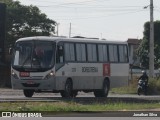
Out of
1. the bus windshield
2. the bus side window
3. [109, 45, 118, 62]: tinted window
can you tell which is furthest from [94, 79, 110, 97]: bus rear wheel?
the bus windshield

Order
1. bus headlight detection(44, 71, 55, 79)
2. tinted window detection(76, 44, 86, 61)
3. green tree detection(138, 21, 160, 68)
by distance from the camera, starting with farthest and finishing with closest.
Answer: green tree detection(138, 21, 160, 68) < tinted window detection(76, 44, 86, 61) < bus headlight detection(44, 71, 55, 79)

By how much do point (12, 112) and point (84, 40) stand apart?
15.9 meters

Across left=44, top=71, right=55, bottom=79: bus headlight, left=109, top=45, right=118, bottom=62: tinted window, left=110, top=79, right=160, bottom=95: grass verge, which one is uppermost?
left=109, top=45, right=118, bottom=62: tinted window

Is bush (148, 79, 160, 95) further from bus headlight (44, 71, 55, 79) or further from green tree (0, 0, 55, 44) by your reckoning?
green tree (0, 0, 55, 44)

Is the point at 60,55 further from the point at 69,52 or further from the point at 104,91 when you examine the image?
the point at 104,91

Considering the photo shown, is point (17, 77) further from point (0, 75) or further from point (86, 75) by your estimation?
point (0, 75)

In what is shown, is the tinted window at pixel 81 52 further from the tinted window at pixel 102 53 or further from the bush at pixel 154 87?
the bush at pixel 154 87

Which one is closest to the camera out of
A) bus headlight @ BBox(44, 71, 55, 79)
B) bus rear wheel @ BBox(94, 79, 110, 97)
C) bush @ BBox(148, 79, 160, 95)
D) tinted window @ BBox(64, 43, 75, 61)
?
bus headlight @ BBox(44, 71, 55, 79)

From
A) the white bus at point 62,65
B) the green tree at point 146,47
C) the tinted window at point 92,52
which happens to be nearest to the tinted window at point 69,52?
the white bus at point 62,65

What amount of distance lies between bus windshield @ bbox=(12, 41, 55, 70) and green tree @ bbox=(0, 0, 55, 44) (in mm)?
54078

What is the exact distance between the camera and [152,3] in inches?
2051

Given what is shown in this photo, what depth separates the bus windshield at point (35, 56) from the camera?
3112 centimetres

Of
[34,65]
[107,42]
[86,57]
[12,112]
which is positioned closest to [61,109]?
[12,112]

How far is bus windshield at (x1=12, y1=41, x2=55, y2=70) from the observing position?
31125 mm
